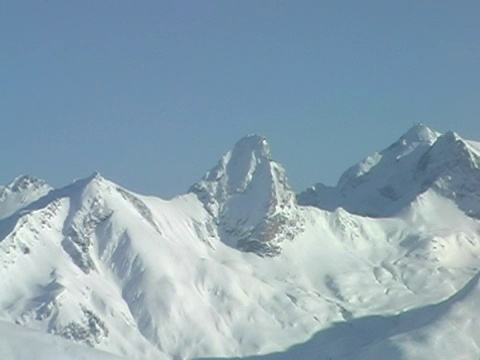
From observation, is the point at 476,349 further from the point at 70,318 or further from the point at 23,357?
the point at 23,357

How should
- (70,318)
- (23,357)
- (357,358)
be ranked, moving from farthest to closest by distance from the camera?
(70,318) < (357,358) < (23,357)

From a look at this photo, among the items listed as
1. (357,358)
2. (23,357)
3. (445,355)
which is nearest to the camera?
(23,357)

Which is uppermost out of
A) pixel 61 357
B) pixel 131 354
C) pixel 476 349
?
pixel 61 357

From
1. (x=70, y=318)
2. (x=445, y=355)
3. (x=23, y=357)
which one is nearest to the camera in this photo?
(x=23, y=357)

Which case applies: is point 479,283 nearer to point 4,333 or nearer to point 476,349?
point 476,349

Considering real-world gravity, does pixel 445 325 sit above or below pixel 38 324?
below

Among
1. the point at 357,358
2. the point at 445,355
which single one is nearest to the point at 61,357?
the point at 445,355

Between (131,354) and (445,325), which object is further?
(131,354)

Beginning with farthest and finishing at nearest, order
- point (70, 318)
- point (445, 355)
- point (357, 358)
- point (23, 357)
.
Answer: point (70, 318) → point (357, 358) → point (445, 355) → point (23, 357)

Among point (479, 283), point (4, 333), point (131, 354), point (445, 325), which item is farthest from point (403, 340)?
point (4, 333)
